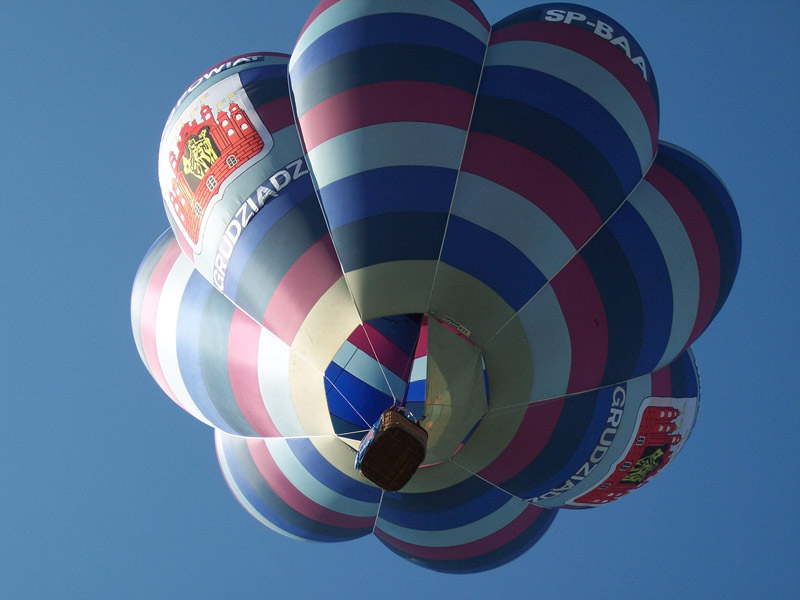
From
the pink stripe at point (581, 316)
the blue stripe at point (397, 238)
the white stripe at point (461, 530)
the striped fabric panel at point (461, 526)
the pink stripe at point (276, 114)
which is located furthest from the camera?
the white stripe at point (461, 530)

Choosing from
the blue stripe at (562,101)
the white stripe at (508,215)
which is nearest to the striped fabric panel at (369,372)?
the white stripe at (508,215)

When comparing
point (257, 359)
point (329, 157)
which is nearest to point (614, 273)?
point (329, 157)

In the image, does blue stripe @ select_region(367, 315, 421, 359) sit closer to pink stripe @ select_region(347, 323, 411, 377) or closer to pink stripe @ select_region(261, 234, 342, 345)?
A: pink stripe @ select_region(347, 323, 411, 377)

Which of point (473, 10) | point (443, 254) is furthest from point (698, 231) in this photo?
point (473, 10)

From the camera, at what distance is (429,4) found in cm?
668

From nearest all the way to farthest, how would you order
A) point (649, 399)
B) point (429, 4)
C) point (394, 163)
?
point (394, 163) < point (429, 4) < point (649, 399)

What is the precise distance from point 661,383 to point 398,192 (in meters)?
2.58

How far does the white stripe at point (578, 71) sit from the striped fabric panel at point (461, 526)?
2.66 meters

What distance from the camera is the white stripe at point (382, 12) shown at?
665 centimetres

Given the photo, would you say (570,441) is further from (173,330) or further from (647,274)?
(173,330)

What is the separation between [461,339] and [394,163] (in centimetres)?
116

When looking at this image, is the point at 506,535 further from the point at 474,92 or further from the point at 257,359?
the point at 474,92

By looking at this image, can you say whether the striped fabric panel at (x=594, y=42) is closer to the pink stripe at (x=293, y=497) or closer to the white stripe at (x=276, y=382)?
the white stripe at (x=276, y=382)

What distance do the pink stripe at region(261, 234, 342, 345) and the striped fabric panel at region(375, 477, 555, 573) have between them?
1.66 metres
